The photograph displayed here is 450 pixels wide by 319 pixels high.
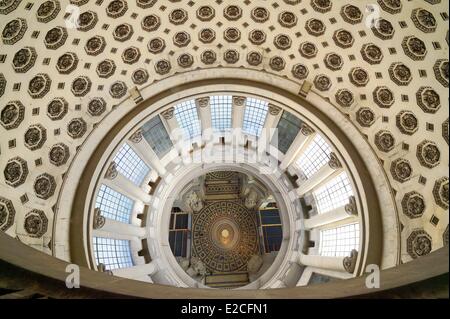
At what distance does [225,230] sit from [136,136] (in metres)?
18.1

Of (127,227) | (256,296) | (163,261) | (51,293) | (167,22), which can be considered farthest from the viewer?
(163,261)

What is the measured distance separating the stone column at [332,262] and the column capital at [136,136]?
16556 mm

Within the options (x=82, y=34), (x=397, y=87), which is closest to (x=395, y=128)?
(x=397, y=87)

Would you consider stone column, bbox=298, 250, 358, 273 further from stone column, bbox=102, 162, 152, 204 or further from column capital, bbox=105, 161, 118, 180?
column capital, bbox=105, 161, 118, 180

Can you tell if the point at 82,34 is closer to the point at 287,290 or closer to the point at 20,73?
the point at 20,73

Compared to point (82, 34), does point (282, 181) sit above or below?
below

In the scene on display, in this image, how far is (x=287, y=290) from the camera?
6.12m

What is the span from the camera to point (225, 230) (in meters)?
33.9

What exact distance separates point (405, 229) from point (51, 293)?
16.9 m

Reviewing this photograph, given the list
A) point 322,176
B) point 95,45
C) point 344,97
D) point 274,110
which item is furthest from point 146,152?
point 344,97

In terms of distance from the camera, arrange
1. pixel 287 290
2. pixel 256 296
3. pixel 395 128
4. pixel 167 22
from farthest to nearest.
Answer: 1. pixel 167 22
2. pixel 395 128
3. pixel 287 290
4. pixel 256 296

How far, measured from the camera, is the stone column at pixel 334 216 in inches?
726

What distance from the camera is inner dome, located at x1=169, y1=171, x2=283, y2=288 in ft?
103

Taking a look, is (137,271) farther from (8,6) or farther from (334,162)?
→ (8,6)
